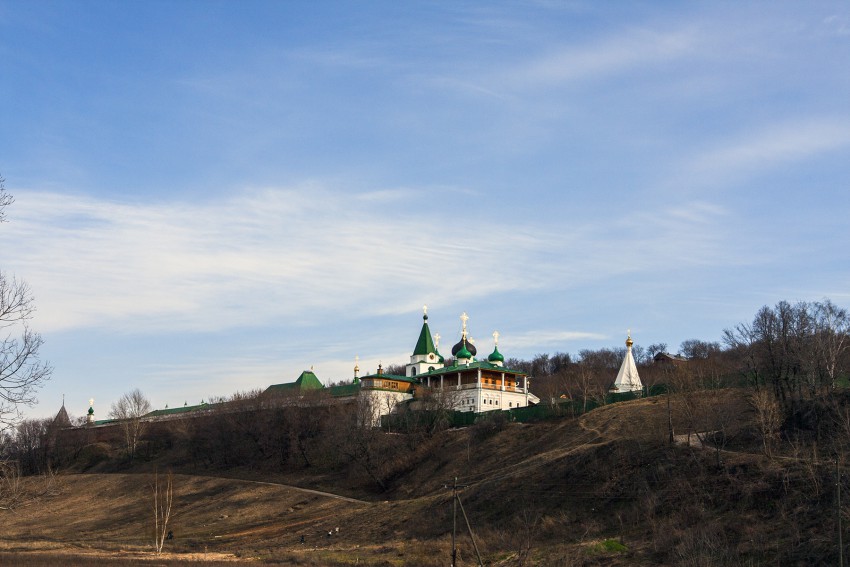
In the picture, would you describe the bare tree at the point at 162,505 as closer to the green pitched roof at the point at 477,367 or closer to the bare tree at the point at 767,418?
the green pitched roof at the point at 477,367

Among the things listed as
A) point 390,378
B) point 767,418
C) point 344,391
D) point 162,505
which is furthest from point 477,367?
point 767,418

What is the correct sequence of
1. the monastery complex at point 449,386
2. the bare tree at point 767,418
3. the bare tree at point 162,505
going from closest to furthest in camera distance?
the bare tree at point 767,418 < the bare tree at point 162,505 < the monastery complex at point 449,386

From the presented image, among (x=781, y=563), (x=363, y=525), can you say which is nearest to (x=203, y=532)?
(x=363, y=525)

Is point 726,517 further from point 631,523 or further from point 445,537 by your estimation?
point 445,537

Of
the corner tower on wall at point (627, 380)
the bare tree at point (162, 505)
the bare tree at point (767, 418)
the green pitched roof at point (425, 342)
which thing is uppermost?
the green pitched roof at point (425, 342)

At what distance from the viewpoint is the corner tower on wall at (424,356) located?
9044 cm

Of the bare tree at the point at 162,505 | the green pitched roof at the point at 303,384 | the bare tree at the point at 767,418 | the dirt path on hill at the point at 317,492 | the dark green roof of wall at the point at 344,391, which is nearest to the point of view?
the bare tree at the point at 767,418

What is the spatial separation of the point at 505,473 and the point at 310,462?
1053 inches

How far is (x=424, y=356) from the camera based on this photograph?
298 feet

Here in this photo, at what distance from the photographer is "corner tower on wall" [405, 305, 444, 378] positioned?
90438mm

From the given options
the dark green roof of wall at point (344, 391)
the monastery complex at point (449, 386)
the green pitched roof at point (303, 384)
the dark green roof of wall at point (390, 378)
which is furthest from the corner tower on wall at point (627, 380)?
the green pitched roof at point (303, 384)

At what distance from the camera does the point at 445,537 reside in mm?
45031

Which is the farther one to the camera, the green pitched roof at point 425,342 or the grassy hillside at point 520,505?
the green pitched roof at point 425,342

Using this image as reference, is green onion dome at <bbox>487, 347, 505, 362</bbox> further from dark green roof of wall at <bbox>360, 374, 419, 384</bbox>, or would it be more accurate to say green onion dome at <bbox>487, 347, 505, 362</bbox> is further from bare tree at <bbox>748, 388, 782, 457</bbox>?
bare tree at <bbox>748, 388, 782, 457</bbox>
